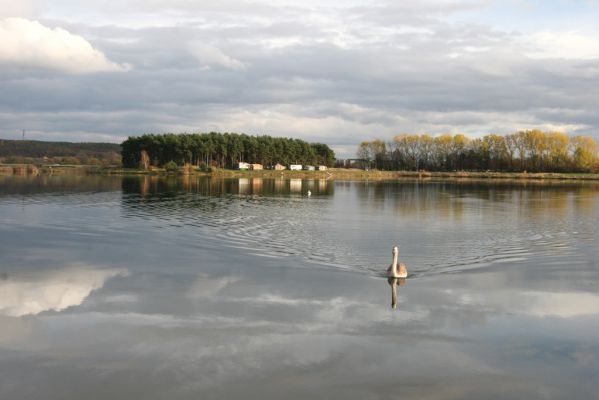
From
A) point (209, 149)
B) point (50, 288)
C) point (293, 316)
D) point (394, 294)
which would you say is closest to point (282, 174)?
point (209, 149)

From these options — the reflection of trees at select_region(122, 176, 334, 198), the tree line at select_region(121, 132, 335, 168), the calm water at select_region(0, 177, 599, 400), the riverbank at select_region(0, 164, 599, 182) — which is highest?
the tree line at select_region(121, 132, 335, 168)

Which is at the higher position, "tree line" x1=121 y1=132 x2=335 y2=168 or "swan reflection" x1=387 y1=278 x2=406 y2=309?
"tree line" x1=121 y1=132 x2=335 y2=168

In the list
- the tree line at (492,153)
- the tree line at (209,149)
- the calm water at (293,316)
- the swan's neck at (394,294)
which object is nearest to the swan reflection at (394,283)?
the swan's neck at (394,294)

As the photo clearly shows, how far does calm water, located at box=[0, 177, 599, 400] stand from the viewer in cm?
972

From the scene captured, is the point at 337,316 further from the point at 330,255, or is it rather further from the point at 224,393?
the point at 330,255

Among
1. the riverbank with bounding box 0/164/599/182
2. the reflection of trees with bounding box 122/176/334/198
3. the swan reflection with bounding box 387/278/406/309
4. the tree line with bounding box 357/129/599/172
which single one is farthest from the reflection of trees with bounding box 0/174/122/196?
the tree line with bounding box 357/129/599/172

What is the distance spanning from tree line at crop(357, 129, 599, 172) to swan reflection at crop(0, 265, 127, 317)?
166842 mm

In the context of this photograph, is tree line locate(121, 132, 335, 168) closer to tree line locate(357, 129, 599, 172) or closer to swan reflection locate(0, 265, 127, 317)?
tree line locate(357, 129, 599, 172)

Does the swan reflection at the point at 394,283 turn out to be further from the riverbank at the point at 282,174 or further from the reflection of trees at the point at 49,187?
the riverbank at the point at 282,174

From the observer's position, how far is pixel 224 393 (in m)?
9.20

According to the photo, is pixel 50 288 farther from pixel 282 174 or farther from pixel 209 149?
pixel 209 149

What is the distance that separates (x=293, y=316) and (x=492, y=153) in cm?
17484

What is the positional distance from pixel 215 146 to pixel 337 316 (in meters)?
142

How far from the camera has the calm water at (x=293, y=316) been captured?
383 inches
